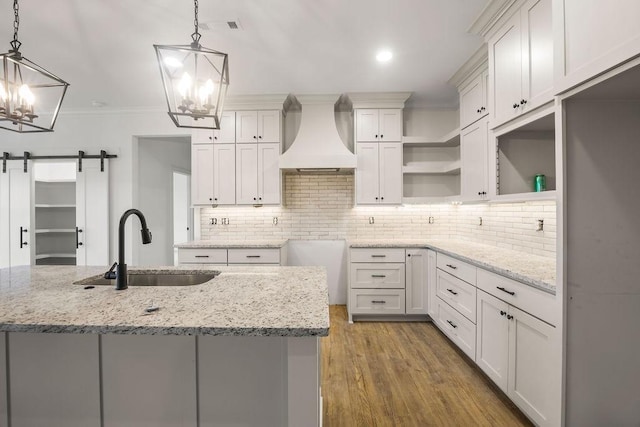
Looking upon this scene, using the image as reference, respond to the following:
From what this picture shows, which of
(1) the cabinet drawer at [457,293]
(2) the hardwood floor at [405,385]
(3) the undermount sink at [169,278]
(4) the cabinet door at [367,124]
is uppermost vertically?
(4) the cabinet door at [367,124]

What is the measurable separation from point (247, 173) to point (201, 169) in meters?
0.61

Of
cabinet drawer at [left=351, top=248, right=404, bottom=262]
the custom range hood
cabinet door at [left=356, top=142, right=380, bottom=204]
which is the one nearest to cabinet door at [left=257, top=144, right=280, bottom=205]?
the custom range hood

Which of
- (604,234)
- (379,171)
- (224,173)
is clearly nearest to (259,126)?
(224,173)

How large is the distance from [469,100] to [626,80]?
211 cm

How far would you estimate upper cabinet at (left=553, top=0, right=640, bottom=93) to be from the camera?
103 cm

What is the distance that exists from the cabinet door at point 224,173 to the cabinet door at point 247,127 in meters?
0.19

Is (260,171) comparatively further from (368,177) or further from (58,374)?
(58,374)

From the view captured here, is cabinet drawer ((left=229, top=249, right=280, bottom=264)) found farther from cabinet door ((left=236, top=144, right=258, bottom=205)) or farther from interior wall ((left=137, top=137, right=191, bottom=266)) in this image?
interior wall ((left=137, top=137, right=191, bottom=266))

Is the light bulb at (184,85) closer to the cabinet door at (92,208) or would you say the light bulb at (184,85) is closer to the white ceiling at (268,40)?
the white ceiling at (268,40)

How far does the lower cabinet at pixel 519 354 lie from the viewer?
1573 millimetres

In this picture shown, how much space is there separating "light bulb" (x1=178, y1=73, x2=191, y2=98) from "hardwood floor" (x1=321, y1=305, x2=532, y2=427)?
2.02 m

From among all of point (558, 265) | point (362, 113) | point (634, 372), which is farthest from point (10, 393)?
point (362, 113)

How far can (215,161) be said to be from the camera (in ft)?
12.8

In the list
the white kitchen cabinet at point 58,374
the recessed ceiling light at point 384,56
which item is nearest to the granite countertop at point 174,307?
the white kitchen cabinet at point 58,374
